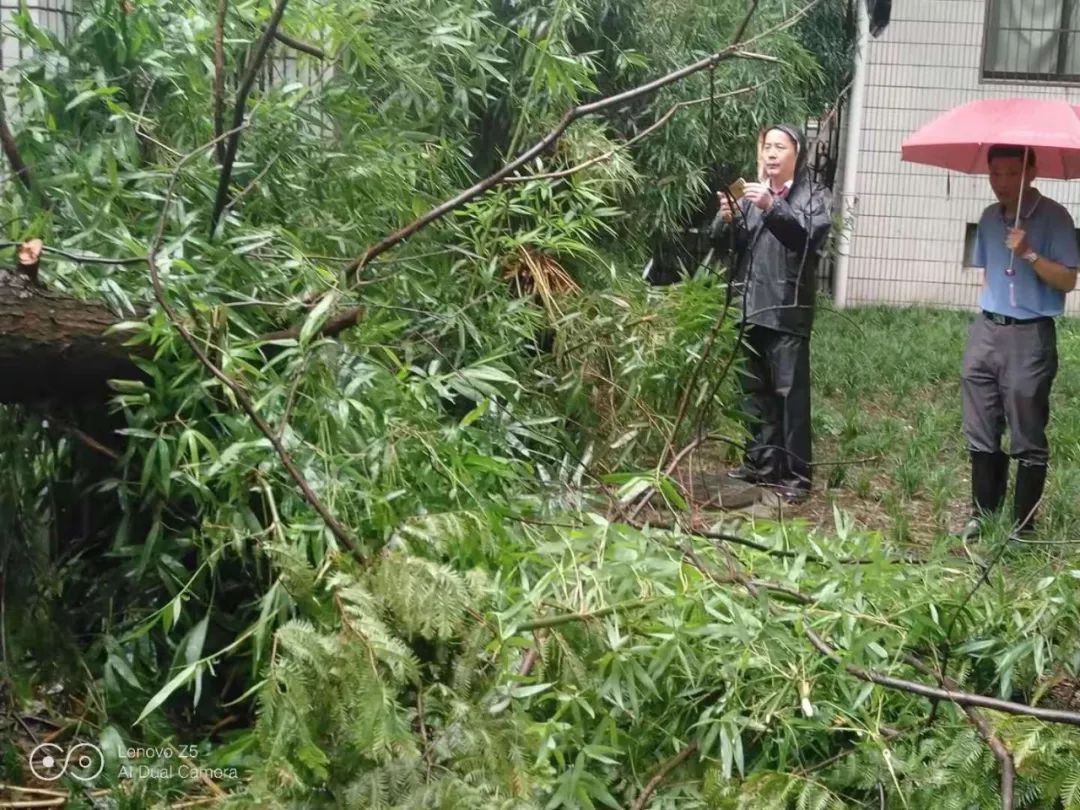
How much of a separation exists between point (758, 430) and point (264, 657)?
3.21 meters

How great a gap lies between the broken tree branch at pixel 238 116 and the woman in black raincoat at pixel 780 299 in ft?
7.09

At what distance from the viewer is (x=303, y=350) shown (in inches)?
114

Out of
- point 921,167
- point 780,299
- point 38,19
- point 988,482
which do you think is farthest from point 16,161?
point 921,167

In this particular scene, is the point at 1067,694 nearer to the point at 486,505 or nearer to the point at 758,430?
the point at 486,505

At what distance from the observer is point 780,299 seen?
509 centimetres

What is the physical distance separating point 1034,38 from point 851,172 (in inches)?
72.7

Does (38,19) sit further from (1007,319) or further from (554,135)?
(1007,319)

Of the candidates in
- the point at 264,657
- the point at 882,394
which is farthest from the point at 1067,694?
the point at 882,394

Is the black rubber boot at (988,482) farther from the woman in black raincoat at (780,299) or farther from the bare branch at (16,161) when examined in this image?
the bare branch at (16,161)

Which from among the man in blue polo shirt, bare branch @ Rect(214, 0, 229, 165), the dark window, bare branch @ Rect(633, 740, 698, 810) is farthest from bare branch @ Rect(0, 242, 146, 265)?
the dark window

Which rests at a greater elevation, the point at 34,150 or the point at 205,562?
the point at 34,150

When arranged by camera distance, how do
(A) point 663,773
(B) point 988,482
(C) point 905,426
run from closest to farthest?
(A) point 663,773 < (B) point 988,482 < (C) point 905,426

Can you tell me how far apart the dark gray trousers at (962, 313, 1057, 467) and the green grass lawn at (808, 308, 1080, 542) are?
377 millimetres

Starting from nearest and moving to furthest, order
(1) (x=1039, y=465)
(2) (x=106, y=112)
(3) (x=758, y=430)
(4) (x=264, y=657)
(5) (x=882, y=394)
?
(4) (x=264, y=657) → (2) (x=106, y=112) → (1) (x=1039, y=465) → (3) (x=758, y=430) → (5) (x=882, y=394)
